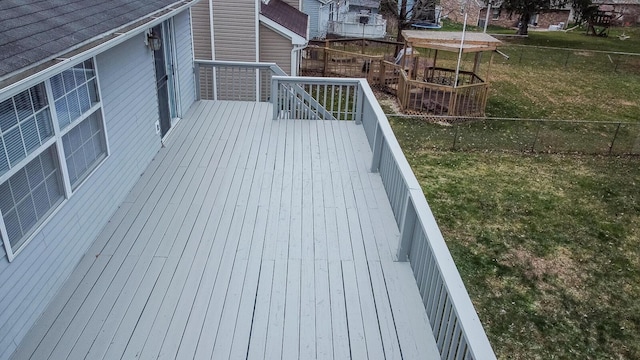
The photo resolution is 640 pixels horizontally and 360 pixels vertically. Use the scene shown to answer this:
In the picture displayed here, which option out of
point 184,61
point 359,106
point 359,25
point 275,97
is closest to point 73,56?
point 275,97

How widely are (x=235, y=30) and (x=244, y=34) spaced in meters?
0.24

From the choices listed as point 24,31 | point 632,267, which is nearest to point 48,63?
point 24,31

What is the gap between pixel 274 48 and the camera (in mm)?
12781

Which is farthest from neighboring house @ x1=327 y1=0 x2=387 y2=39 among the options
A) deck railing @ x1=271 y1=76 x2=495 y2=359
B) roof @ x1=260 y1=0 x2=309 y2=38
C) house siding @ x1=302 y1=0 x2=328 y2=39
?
deck railing @ x1=271 y1=76 x2=495 y2=359

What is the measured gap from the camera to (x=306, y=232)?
4789mm

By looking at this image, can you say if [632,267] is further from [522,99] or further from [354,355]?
[522,99]

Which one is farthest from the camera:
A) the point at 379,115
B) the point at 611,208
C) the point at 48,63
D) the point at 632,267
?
the point at 611,208

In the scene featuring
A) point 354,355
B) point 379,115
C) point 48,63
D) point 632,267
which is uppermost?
point 48,63

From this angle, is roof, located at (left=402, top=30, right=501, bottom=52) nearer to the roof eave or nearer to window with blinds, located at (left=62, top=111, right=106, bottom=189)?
the roof eave

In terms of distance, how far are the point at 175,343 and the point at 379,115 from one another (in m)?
3.54

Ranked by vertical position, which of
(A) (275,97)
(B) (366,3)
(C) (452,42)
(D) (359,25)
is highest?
(C) (452,42)

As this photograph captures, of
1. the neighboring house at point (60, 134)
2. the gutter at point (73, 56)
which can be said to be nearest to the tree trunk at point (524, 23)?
the neighboring house at point (60, 134)

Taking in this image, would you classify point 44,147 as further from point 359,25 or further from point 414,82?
point 359,25

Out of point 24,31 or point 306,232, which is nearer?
point 24,31
